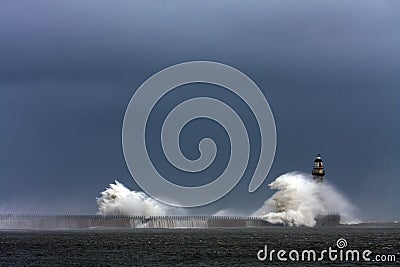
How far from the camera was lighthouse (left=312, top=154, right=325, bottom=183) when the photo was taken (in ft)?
627

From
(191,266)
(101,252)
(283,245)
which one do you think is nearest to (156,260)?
(191,266)

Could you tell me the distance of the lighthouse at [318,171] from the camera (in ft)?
627

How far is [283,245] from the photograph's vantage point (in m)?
109

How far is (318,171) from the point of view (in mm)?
191250

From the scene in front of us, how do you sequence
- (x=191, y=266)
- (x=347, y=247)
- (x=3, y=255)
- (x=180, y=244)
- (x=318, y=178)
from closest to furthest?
(x=191, y=266)
(x=3, y=255)
(x=347, y=247)
(x=180, y=244)
(x=318, y=178)

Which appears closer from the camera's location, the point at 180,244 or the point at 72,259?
the point at 72,259

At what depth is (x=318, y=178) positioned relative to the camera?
631ft

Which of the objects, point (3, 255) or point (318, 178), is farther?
point (318, 178)

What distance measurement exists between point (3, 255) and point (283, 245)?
3415cm

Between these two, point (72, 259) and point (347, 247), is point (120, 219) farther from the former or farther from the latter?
point (72, 259)

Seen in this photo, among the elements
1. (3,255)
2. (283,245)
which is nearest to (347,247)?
(283,245)

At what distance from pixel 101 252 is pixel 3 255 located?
35.3 feet

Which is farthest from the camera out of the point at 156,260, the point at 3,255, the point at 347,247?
the point at 347,247

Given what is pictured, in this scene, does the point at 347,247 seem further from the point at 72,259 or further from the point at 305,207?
the point at 305,207
